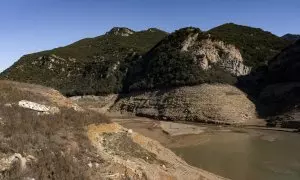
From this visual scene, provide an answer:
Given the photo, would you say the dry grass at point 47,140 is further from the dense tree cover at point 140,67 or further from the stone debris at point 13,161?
the dense tree cover at point 140,67

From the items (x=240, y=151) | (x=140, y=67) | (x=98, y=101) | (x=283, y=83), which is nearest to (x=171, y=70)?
(x=140, y=67)

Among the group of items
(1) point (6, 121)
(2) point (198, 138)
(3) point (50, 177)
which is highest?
(1) point (6, 121)

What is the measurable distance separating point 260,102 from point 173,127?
18.4m

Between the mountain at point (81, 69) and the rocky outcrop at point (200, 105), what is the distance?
498 inches

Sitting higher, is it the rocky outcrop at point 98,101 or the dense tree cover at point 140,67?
the dense tree cover at point 140,67

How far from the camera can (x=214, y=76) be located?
62.7 meters

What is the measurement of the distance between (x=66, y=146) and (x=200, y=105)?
1698 inches

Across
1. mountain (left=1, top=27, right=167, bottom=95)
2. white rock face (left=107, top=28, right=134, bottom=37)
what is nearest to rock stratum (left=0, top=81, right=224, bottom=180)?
mountain (left=1, top=27, right=167, bottom=95)

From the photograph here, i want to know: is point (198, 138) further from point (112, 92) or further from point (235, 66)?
point (112, 92)

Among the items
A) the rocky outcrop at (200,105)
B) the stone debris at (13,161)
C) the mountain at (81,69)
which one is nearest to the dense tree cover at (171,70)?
the rocky outcrop at (200,105)

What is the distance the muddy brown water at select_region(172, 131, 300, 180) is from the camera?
24.6 metres

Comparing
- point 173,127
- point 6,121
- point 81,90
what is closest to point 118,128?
point 6,121

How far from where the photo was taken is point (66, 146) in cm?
1495

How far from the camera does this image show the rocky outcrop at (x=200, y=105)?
180ft
